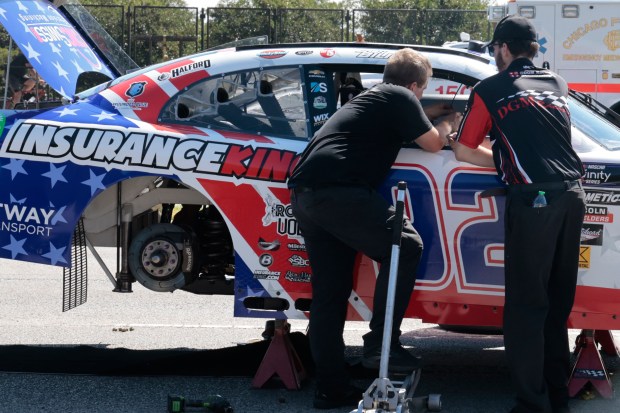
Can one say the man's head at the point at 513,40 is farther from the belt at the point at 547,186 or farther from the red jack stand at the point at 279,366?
the red jack stand at the point at 279,366

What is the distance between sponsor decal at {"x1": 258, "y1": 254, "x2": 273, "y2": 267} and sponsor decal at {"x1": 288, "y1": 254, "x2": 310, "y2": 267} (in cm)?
10

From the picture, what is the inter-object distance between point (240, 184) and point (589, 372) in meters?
2.15

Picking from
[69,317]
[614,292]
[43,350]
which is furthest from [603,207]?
[69,317]

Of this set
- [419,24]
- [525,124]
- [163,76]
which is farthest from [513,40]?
[419,24]

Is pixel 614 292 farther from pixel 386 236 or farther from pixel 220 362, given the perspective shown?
pixel 220 362

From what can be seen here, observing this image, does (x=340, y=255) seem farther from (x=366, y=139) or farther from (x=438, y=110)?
(x=438, y=110)

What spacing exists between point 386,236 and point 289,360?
1093 millimetres

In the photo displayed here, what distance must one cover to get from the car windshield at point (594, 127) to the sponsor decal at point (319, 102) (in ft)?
4.47

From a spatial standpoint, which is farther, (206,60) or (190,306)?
(190,306)

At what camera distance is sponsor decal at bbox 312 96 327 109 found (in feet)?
19.7

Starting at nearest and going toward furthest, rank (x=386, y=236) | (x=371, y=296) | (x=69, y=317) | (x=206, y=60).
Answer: (x=386, y=236) < (x=371, y=296) < (x=206, y=60) < (x=69, y=317)

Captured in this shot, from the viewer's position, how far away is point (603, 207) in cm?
551

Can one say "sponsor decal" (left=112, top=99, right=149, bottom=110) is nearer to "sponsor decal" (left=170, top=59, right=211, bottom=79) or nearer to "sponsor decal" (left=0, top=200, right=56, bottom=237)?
"sponsor decal" (left=170, top=59, right=211, bottom=79)

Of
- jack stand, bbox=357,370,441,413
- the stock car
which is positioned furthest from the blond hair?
jack stand, bbox=357,370,441,413
